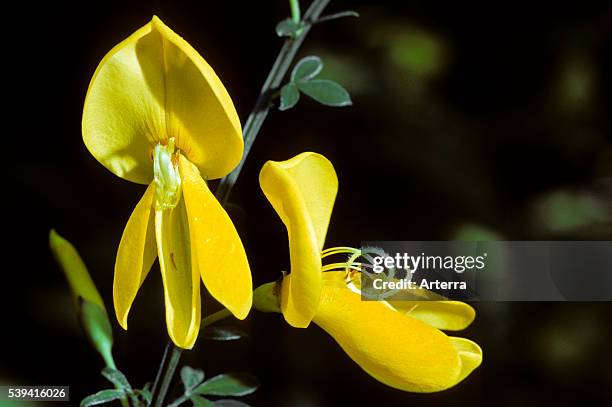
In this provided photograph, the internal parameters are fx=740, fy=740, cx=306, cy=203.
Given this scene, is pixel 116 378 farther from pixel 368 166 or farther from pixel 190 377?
pixel 368 166

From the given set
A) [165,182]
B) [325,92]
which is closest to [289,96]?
[325,92]

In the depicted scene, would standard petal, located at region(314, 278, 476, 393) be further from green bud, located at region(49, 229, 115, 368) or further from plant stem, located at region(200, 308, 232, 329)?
green bud, located at region(49, 229, 115, 368)

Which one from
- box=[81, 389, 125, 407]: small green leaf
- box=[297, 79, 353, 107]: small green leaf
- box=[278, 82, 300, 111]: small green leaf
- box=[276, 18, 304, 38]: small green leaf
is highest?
box=[276, 18, 304, 38]: small green leaf

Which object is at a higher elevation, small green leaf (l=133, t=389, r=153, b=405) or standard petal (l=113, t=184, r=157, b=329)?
standard petal (l=113, t=184, r=157, b=329)

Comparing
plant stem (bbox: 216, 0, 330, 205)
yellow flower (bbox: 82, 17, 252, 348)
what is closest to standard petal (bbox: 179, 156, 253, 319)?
yellow flower (bbox: 82, 17, 252, 348)

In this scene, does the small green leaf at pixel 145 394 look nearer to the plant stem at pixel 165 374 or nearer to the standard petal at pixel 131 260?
the plant stem at pixel 165 374

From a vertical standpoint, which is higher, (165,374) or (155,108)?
(155,108)

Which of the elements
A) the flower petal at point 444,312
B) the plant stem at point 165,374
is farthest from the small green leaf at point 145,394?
the flower petal at point 444,312
